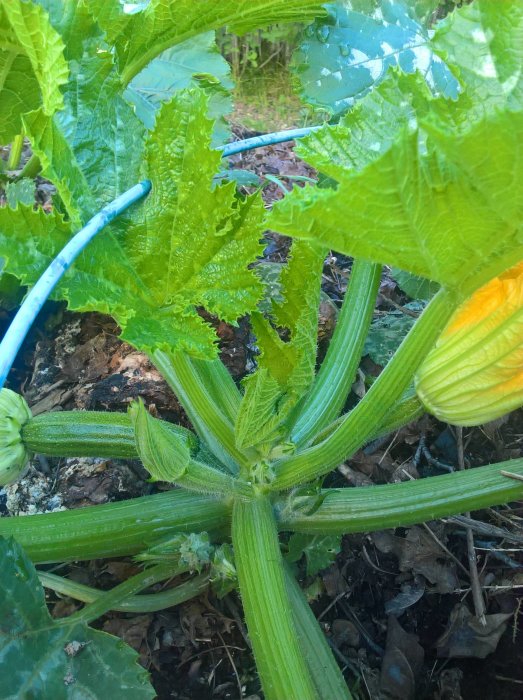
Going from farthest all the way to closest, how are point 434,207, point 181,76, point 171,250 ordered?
point 181,76 < point 171,250 < point 434,207

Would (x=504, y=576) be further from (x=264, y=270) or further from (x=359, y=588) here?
(x=264, y=270)

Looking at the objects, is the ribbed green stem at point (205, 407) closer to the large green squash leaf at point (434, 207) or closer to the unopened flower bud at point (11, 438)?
the unopened flower bud at point (11, 438)

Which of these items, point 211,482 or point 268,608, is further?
point 211,482

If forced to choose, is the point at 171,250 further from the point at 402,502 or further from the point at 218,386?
the point at 402,502

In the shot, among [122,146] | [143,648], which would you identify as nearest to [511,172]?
[122,146]

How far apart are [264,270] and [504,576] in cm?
104

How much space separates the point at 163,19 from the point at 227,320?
67 centimetres

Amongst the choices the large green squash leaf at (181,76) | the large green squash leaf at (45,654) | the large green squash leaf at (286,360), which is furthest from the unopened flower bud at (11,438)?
the large green squash leaf at (181,76)

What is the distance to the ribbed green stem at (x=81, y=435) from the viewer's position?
127cm

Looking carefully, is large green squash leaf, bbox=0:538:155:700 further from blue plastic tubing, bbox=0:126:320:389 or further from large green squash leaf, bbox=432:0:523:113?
large green squash leaf, bbox=432:0:523:113

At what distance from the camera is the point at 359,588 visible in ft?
5.21

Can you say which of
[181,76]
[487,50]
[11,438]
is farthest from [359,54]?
[11,438]

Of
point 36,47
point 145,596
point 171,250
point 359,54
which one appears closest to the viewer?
point 36,47

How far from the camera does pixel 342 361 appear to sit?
1.39m
